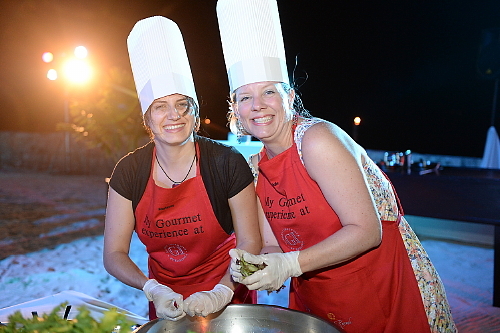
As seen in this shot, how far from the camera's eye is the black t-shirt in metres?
1.65

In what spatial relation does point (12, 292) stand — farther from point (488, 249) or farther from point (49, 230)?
point (488, 249)

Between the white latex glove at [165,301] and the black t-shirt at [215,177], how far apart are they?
1.21ft

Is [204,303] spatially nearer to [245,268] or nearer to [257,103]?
[245,268]

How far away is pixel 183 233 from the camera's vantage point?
1.64m

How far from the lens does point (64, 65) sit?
29.6 ft

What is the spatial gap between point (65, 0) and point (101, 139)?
364 inches

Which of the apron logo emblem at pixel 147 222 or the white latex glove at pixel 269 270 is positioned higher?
the apron logo emblem at pixel 147 222

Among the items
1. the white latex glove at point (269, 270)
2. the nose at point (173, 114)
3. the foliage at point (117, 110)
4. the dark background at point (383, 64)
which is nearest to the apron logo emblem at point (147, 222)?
the nose at point (173, 114)

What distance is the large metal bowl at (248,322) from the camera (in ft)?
3.60

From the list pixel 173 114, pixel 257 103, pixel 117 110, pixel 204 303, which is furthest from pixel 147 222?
pixel 117 110

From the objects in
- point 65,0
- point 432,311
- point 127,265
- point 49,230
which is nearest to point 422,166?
point 432,311

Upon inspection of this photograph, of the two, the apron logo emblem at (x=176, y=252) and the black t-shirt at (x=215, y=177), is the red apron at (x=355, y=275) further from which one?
the apron logo emblem at (x=176, y=252)

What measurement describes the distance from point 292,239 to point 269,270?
0.29m

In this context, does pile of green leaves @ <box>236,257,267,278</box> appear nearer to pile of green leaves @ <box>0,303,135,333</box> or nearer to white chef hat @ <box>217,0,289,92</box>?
pile of green leaves @ <box>0,303,135,333</box>
